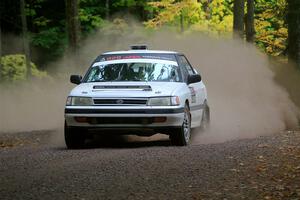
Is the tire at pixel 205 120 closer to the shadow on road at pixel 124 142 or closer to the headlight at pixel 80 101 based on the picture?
the shadow on road at pixel 124 142

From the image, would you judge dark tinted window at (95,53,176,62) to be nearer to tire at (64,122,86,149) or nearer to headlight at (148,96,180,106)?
headlight at (148,96,180,106)

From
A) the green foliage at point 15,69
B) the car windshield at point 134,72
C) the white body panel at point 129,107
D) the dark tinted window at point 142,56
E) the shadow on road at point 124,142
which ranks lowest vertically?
the green foliage at point 15,69

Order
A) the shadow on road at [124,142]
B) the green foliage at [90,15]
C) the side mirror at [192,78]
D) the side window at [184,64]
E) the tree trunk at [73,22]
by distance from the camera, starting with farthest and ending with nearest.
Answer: the green foliage at [90,15]
the tree trunk at [73,22]
the side window at [184,64]
the side mirror at [192,78]
the shadow on road at [124,142]

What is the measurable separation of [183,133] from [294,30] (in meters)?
7.90

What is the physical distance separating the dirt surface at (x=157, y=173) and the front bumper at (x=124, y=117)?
59 cm

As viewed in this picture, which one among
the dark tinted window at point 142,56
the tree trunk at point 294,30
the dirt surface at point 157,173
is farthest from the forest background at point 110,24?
the dirt surface at point 157,173

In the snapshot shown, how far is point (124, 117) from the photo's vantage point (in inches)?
459

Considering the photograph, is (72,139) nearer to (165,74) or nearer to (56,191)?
(165,74)

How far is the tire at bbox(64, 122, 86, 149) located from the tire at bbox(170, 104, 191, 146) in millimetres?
1644

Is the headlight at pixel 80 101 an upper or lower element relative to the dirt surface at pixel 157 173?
upper

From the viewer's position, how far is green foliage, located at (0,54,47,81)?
33500 millimetres

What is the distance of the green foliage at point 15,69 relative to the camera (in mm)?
33500

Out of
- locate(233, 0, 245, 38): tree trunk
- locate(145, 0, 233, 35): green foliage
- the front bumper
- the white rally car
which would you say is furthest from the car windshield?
locate(145, 0, 233, 35): green foliage

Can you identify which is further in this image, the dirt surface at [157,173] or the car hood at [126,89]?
the car hood at [126,89]
